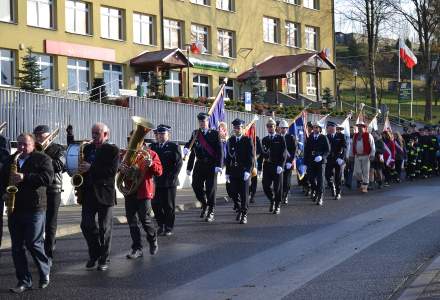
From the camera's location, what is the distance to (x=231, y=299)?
754 centimetres

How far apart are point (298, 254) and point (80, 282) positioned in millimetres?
3095

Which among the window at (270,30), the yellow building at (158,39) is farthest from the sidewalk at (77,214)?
the window at (270,30)

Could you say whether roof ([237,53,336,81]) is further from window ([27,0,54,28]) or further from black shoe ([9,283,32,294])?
black shoe ([9,283,32,294])

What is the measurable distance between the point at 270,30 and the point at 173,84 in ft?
34.3

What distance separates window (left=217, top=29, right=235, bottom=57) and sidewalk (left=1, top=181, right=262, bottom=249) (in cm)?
2488

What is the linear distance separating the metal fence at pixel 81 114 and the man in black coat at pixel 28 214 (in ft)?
36.3

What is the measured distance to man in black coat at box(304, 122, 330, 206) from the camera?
55.4 ft

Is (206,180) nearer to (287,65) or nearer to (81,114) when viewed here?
(81,114)

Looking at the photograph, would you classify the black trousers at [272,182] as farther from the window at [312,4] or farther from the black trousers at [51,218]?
the window at [312,4]

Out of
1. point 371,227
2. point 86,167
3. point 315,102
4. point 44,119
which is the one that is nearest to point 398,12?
point 315,102

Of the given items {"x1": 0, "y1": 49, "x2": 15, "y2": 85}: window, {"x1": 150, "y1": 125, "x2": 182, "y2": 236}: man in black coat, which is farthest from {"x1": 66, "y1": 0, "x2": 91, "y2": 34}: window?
{"x1": 150, "y1": 125, "x2": 182, "y2": 236}: man in black coat

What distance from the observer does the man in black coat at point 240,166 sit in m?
13.7

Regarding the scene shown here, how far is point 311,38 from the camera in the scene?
5322cm

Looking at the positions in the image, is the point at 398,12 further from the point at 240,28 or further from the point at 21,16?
the point at 21,16
